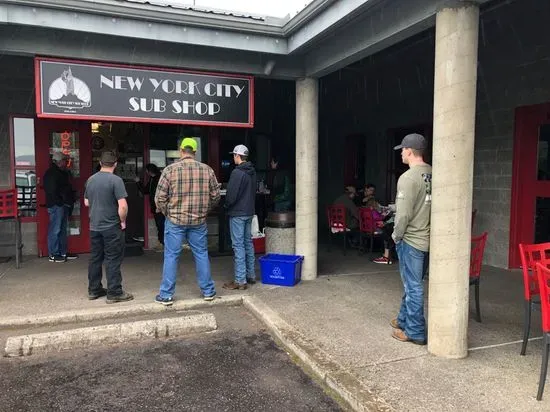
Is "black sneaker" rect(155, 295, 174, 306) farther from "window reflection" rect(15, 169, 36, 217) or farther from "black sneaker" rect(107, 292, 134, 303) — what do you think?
"window reflection" rect(15, 169, 36, 217)

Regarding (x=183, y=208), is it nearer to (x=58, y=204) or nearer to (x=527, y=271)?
(x=58, y=204)

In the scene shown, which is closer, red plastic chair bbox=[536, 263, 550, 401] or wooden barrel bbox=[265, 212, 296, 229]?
red plastic chair bbox=[536, 263, 550, 401]

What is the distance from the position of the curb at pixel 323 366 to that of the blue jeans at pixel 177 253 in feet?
2.52

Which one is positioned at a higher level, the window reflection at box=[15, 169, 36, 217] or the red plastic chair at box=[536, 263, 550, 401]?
the window reflection at box=[15, 169, 36, 217]

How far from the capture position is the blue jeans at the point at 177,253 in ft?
17.0

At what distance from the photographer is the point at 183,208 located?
203 inches

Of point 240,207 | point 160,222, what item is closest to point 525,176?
point 240,207

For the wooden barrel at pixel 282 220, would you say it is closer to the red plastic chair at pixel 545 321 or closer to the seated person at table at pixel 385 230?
the seated person at table at pixel 385 230

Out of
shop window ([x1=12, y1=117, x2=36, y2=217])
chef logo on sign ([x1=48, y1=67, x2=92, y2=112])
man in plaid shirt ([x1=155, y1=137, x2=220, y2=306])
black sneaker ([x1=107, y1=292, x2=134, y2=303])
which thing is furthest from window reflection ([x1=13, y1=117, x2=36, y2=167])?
man in plaid shirt ([x1=155, y1=137, x2=220, y2=306])

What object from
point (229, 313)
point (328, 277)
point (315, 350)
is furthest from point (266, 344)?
point (328, 277)

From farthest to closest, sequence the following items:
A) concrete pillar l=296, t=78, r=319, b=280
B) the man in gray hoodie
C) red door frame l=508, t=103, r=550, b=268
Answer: red door frame l=508, t=103, r=550, b=268 → concrete pillar l=296, t=78, r=319, b=280 → the man in gray hoodie

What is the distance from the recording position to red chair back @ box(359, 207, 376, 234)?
7863 millimetres

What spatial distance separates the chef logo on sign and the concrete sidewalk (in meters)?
2.23

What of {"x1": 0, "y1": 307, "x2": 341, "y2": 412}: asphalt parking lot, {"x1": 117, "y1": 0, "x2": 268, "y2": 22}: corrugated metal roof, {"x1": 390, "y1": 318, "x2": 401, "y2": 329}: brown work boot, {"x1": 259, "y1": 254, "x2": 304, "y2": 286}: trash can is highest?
{"x1": 117, "y1": 0, "x2": 268, "y2": 22}: corrugated metal roof
